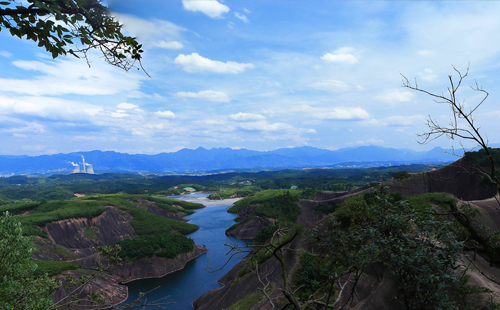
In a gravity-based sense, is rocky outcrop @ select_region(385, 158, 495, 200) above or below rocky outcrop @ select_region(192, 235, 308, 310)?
above

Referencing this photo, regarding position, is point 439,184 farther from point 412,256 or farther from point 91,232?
point 91,232

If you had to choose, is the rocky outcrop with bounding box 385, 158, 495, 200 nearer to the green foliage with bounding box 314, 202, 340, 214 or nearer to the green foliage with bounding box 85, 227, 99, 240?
the green foliage with bounding box 314, 202, 340, 214

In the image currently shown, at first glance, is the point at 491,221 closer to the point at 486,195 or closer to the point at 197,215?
the point at 486,195

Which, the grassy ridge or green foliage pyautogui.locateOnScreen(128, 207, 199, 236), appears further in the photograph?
green foliage pyautogui.locateOnScreen(128, 207, 199, 236)

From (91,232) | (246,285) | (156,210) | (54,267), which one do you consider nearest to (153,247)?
(54,267)

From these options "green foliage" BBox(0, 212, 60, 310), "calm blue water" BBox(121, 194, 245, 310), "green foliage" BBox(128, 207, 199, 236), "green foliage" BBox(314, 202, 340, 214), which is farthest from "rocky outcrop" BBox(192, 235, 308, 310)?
"green foliage" BBox(128, 207, 199, 236)

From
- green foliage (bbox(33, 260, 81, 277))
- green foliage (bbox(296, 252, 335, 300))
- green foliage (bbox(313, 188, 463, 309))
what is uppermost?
green foliage (bbox(313, 188, 463, 309))
